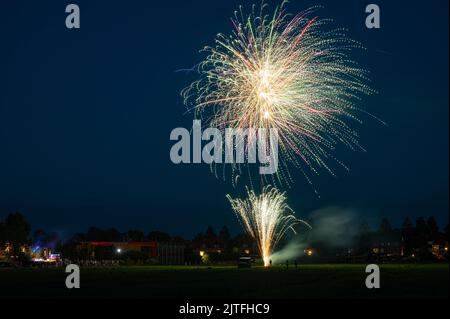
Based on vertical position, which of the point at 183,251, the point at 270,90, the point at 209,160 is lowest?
the point at 183,251

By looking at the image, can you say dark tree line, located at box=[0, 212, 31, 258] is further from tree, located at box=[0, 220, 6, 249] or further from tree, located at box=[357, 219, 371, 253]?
tree, located at box=[357, 219, 371, 253]

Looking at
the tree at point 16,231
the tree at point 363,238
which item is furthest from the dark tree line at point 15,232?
the tree at point 363,238

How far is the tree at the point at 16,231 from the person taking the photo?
121500mm

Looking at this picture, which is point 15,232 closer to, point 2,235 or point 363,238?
point 2,235

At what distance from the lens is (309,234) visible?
16500 cm

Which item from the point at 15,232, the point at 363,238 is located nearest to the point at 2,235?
the point at 15,232

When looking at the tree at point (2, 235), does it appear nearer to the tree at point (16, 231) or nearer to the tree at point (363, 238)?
the tree at point (16, 231)

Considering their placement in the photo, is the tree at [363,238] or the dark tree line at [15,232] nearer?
the dark tree line at [15,232]

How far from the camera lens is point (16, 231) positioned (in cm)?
12244

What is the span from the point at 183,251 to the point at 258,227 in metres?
60.0

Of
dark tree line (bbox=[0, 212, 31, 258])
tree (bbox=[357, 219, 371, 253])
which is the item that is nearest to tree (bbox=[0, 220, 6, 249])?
dark tree line (bbox=[0, 212, 31, 258])

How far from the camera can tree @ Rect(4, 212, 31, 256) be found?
122 meters
